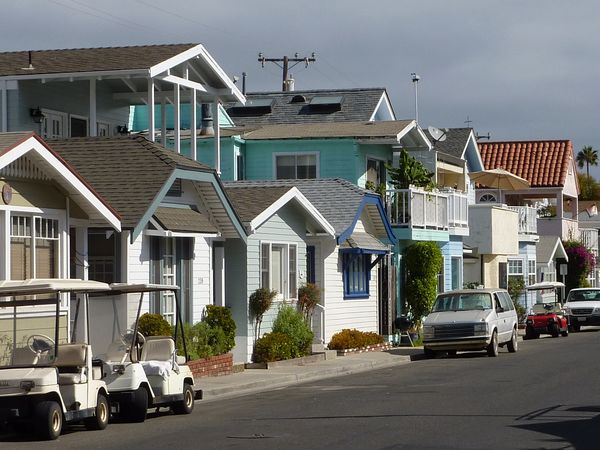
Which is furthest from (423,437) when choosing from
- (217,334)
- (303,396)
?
(217,334)

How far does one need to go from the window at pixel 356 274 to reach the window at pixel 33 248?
1511 cm

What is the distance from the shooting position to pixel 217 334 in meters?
26.5

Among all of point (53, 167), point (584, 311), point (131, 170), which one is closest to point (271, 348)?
point (131, 170)

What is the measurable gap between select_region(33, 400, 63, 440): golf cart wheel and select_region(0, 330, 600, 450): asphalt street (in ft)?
0.61

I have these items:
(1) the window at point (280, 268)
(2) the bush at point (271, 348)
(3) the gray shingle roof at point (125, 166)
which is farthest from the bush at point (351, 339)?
(3) the gray shingle roof at point (125, 166)

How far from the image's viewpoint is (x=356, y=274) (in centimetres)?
3709

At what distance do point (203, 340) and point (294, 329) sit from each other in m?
4.87

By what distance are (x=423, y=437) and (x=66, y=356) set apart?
490cm

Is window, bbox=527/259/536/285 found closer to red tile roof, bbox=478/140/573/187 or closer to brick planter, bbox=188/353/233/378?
red tile roof, bbox=478/140/573/187

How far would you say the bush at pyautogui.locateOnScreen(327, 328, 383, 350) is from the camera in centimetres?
3372

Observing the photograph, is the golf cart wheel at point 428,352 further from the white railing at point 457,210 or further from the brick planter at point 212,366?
the white railing at point 457,210

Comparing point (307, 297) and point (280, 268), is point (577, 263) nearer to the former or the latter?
point (307, 297)

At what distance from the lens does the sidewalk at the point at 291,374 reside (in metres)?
23.5

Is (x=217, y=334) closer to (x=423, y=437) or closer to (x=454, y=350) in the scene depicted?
(x=454, y=350)
